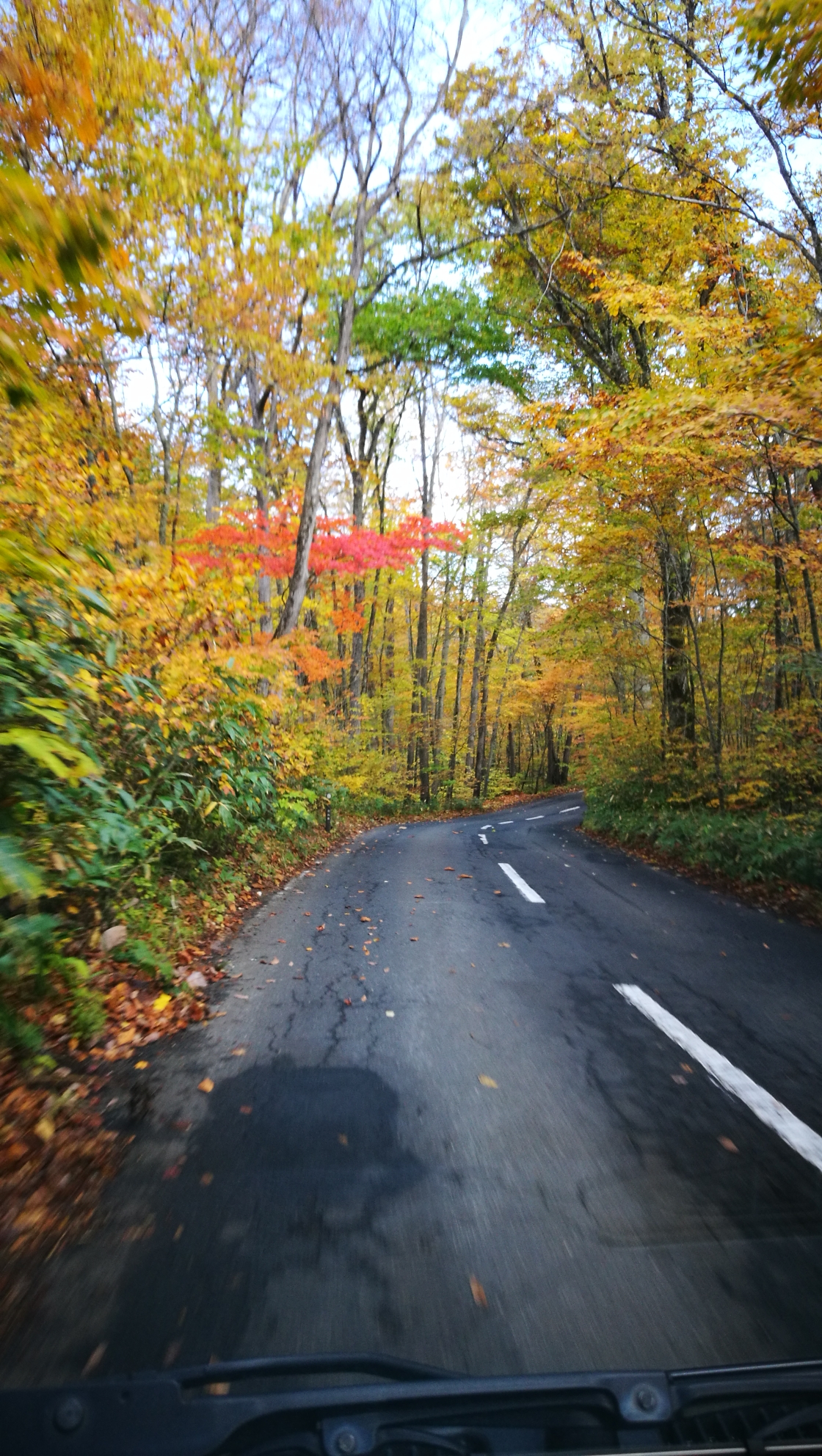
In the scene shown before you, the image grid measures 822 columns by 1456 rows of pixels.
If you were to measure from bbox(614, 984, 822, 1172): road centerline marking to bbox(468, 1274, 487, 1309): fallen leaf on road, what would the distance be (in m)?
1.47

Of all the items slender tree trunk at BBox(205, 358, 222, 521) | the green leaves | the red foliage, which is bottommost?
the green leaves

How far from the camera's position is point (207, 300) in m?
8.80

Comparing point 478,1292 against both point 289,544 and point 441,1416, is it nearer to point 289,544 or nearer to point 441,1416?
point 441,1416

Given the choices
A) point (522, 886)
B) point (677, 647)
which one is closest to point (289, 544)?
point (677, 647)

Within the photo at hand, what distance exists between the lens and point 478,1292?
187cm

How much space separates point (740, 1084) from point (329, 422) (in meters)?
10.6

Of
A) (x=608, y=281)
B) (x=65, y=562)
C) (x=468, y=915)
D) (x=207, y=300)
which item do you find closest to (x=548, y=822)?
(x=468, y=915)

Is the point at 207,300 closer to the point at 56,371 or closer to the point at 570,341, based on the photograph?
the point at 56,371

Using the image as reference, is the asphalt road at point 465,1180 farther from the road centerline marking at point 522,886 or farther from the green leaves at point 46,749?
the road centerline marking at point 522,886

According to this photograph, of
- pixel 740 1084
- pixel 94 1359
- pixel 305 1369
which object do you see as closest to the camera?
pixel 305 1369

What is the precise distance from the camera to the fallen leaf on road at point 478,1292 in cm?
183

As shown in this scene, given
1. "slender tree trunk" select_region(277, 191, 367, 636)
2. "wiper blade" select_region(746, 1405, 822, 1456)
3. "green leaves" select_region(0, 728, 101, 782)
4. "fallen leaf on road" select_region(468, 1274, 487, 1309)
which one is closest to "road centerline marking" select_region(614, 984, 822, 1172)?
"wiper blade" select_region(746, 1405, 822, 1456)

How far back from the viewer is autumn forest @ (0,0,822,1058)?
3.41 m

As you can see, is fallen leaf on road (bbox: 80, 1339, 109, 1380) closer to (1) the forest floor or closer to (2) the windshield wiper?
(2) the windshield wiper
